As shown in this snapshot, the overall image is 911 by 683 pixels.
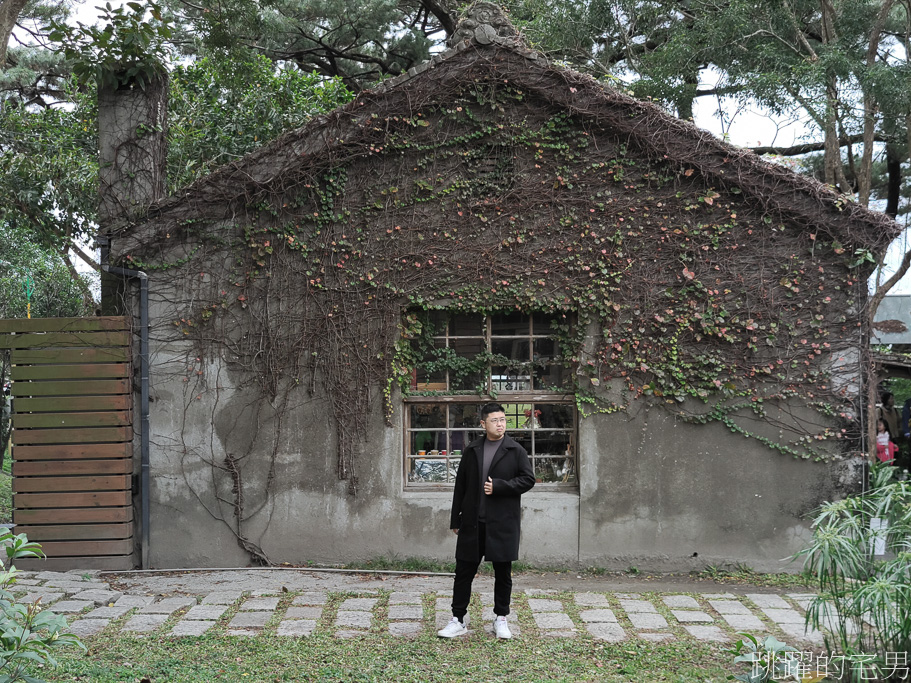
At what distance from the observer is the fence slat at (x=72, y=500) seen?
7.89 metres

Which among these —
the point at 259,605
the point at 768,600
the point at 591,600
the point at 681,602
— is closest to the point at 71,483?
the point at 259,605

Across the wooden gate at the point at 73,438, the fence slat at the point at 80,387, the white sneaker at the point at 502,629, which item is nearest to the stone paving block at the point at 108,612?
the wooden gate at the point at 73,438

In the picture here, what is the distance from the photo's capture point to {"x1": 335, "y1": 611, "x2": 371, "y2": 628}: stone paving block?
6129 mm

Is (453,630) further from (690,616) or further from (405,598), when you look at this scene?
(690,616)

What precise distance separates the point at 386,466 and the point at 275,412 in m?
1.28

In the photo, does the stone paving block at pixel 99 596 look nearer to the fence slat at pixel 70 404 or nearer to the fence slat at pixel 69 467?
the fence slat at pixel 69 467

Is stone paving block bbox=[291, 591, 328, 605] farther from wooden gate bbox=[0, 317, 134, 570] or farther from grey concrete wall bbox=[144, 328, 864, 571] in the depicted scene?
wooden gate bbox=[0, 317, 134, 570]

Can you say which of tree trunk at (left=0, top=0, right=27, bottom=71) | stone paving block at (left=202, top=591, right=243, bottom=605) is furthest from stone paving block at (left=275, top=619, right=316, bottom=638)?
tree trunk at (left=0, top=0, right=27, bottom=71)

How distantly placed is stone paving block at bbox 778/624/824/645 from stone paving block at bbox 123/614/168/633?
484cm

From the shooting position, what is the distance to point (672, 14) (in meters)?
14.7

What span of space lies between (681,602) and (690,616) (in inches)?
17.1

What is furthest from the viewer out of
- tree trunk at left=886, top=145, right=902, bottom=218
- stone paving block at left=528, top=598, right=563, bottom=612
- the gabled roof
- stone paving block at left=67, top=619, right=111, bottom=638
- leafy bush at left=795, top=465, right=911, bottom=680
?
tree trunk at left=886, top=145, right=902, bottom=218

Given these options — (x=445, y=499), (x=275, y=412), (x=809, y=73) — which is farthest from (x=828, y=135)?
(x=275, y=412)

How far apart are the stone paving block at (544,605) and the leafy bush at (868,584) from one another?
2394 mm
